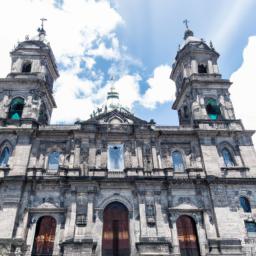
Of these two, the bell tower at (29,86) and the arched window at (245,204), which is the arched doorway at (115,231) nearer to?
the arched window at (245,204)

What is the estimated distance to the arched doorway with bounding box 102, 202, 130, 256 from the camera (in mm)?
21688

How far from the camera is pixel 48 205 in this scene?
75.4 feet

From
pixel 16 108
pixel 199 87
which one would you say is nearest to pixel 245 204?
pixel 199 87

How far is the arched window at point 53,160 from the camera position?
2517 cm

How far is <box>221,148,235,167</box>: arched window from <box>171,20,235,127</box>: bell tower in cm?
303

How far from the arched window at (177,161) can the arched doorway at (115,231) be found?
222 inches

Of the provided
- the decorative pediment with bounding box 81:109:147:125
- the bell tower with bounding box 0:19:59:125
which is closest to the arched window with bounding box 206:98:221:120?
the decorative pediment with bounding box 81:109:147:125

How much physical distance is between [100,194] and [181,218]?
6.33 m

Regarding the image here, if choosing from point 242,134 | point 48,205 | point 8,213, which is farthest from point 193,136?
point 8,213

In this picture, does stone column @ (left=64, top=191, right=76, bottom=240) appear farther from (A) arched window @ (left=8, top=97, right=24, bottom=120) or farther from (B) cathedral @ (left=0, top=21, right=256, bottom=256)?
(A) arched window @ (left=8, top=97, right=24, bottom=120)

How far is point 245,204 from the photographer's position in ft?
78.2

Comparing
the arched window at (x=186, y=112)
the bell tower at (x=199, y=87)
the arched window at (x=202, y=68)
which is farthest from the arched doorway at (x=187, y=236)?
the arched window at (x=202, y=68)

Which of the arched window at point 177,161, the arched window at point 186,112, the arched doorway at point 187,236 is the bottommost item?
the arched doorway at point 187,236

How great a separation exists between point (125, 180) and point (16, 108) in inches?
497
